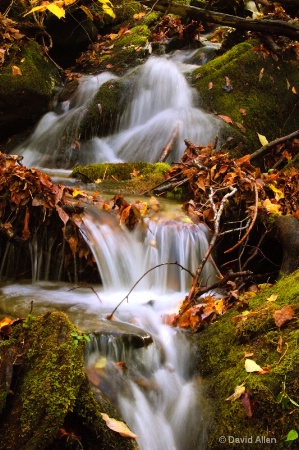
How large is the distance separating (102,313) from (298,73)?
6686 millimetres

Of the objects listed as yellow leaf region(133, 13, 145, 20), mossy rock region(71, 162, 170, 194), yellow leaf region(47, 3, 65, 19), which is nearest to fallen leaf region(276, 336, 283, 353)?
mossy rock region(71, 162, 170, 194)

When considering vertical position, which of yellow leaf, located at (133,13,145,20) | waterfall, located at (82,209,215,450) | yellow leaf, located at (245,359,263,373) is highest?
yellow leaf, located at (133,13,145,20)

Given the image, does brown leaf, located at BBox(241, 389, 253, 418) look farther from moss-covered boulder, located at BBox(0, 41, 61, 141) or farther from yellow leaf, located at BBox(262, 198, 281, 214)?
moss-covered boulder, located at BBox(0, 41, 61, 141)

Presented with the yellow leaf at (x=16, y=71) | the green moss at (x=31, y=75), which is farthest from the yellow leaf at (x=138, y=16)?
the yellow leaf at (x=16, y=71)

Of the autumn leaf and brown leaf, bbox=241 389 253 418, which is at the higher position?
the autumn leaf

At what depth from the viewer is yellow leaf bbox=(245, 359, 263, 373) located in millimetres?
2636

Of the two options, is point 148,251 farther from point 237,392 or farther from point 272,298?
point 237,392

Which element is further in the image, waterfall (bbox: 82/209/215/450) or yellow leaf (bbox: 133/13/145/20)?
yellow leaf (bbox: 133/13/145/20)

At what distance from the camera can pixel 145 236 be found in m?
4.72

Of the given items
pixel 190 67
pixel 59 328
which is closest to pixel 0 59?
pixel 190 67

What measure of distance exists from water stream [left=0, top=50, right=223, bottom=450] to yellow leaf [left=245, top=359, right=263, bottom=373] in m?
0.41

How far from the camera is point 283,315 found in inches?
113

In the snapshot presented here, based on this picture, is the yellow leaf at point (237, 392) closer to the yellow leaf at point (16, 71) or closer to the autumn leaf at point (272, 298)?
the autumn leaf at point (272, 298)

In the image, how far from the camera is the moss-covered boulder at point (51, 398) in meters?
2.08
